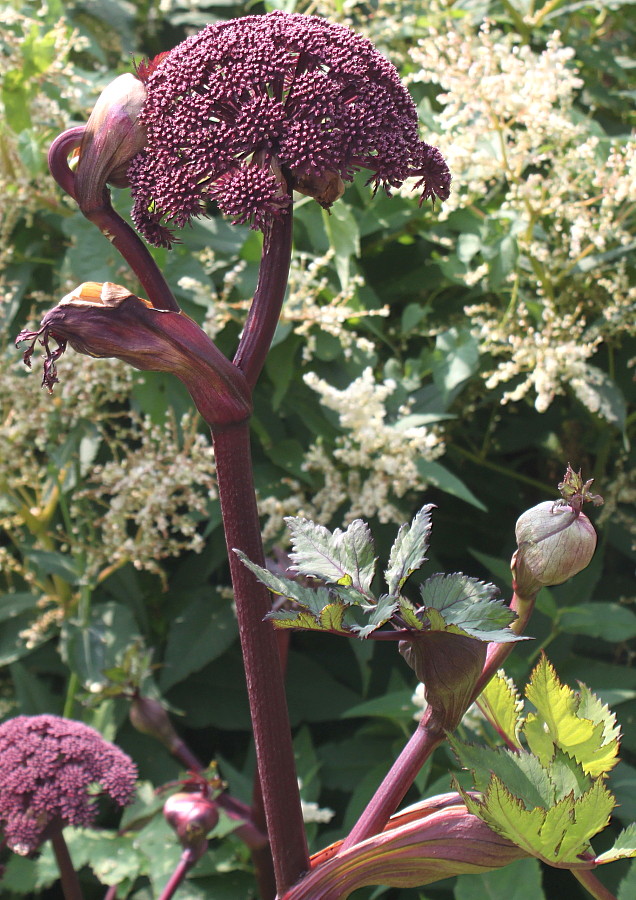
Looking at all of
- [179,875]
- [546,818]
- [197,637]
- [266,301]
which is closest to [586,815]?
[546,818]

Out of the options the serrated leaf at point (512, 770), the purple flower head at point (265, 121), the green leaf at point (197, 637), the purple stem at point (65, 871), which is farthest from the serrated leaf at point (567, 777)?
the green leaf at point (197, 637)

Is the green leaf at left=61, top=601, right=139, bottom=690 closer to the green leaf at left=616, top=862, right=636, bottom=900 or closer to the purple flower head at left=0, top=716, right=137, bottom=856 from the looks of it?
the purple flower head at left=0, top=716, right=137, bottom=856

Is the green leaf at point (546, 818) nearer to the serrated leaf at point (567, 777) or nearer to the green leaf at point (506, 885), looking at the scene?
the serrated leaf at point (567, 777)

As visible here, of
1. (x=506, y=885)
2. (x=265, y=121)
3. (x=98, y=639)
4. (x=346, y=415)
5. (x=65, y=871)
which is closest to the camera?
(x=265, y=121)

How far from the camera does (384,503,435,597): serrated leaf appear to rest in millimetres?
374

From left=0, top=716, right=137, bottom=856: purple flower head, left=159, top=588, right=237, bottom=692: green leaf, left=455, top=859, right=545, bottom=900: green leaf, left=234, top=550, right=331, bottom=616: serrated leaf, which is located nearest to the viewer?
left=234, top=550, right=331, bottom=616: serrated leaf

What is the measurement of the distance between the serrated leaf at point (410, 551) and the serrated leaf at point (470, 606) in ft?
0.03

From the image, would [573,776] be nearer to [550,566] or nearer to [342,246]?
[550,566]

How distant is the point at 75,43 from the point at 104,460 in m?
0.51

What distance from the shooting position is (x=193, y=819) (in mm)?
634

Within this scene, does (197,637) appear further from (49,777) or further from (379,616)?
(379,616)

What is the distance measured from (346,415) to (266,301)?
0.51m

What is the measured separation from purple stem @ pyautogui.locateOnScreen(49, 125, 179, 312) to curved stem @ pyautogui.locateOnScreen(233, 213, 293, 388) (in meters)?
0.03

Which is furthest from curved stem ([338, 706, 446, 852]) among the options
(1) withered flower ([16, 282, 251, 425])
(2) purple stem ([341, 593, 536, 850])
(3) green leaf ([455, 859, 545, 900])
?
(3) green leaf ([455, 859, 545, 900])
